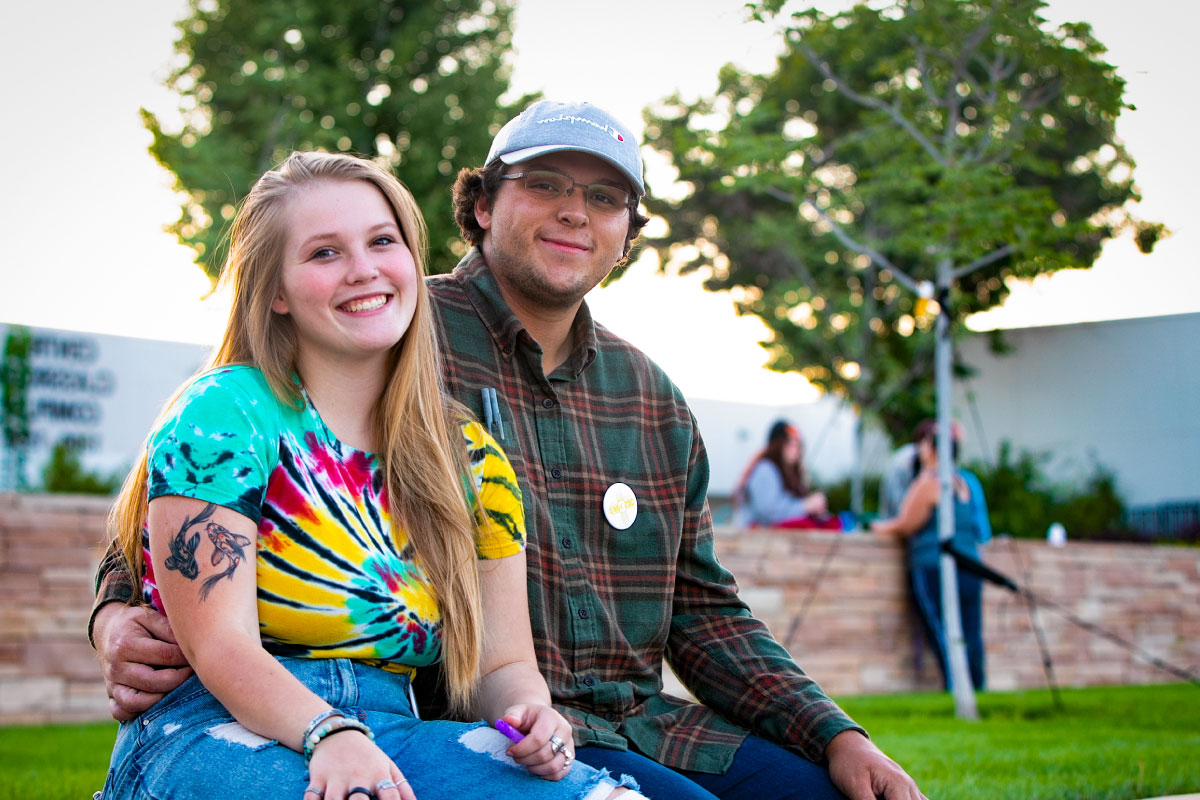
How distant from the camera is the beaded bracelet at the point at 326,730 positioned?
5.06 feet

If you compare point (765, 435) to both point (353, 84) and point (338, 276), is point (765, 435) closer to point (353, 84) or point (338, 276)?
point (353, 84)

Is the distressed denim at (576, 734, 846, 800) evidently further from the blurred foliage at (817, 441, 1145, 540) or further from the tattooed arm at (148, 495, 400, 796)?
the blurred foliage at (817, 441, 1145, 540)

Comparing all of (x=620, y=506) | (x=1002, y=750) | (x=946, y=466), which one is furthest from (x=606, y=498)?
(x=946, y=466)

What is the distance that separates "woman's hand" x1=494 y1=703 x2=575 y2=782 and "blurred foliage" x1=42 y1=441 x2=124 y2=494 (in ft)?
32.5

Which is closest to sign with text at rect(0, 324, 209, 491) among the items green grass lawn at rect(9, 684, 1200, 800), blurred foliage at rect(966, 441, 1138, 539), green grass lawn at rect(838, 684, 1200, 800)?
green grass lawn at rect(9, 684, 1200, 800)

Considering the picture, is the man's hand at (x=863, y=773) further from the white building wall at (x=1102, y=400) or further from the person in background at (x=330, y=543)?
the white building wall at (x=1102, y=400)

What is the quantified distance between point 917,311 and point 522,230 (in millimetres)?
15877

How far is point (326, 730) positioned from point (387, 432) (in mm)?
554

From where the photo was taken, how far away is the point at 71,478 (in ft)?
38.0

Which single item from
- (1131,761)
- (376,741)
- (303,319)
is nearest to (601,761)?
(376,741)

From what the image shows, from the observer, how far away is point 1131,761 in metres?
5.15

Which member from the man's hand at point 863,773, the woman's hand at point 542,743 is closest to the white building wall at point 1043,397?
the man's hand at point 863,773

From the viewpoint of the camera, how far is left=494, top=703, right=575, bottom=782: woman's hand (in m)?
1.67

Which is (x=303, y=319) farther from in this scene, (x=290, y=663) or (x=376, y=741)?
(x=376, y=741)
